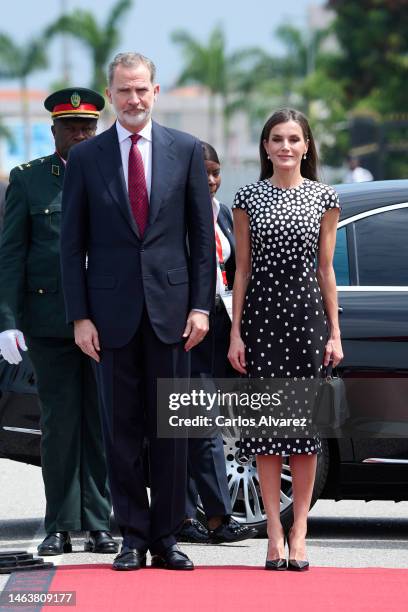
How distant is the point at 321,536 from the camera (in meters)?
8.34

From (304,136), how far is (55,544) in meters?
2.20

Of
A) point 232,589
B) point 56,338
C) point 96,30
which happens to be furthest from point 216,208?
point 96,30

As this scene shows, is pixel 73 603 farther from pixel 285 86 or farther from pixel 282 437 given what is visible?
pixel 285 86

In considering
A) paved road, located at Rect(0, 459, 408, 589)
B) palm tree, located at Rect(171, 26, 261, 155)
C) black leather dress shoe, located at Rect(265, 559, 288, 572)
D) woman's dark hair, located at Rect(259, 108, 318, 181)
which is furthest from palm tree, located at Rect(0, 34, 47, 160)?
black leather dress shoe, located at Rect(265, 559, 288, 572)

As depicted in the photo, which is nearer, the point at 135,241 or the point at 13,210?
the point at 135,241

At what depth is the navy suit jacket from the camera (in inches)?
254

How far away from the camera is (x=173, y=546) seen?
6.59 m

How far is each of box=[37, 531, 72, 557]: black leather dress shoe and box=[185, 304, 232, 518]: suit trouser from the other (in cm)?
65

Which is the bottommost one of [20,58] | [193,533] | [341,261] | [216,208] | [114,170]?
[193,533]

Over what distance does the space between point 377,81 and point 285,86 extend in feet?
69.1

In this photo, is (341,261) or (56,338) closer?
(56,338)

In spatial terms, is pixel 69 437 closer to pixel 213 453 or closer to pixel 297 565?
pixel 213 453

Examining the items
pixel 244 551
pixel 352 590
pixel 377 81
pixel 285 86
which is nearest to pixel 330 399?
pixel 352 590

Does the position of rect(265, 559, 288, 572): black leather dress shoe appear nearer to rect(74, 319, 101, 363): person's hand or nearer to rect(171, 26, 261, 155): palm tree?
rect(74, 319, 101, 363): person's hand
